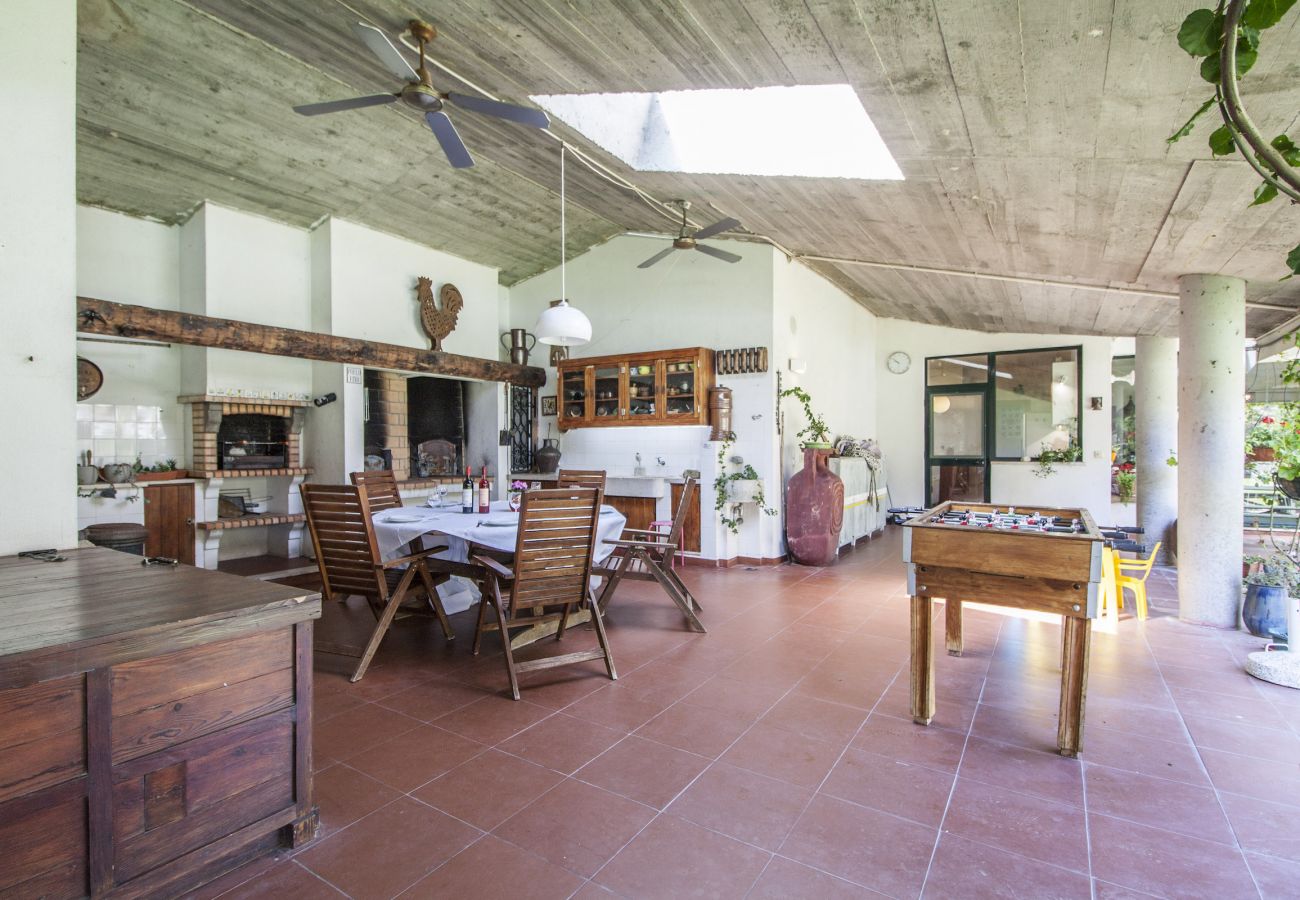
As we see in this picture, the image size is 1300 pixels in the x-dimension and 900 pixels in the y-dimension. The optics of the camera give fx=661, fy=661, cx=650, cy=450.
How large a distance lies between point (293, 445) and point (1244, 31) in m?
7.22

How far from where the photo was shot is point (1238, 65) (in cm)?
119

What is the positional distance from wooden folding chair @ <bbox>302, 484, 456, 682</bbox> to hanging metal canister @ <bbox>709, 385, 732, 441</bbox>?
348 centimetres

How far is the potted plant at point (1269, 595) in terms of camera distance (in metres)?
4.08

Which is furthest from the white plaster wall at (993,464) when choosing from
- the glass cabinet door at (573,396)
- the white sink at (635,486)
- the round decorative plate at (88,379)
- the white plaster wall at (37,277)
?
the white plaster wall at (37,277)

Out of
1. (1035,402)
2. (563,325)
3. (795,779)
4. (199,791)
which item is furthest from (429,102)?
(1035,402)

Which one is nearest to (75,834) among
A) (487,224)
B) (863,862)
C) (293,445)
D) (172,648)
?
(172,648)

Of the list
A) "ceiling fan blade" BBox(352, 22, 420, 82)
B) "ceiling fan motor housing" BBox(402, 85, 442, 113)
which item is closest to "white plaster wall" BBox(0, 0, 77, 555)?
"ceiling fan blade" BBox(352, 22, 420, 82)

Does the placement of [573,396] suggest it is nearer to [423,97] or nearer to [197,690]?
[423,97]

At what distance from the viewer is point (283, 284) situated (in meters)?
6.41

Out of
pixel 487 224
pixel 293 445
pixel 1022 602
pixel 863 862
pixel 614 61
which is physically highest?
pixel 487 224

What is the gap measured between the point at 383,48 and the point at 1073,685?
13.0 ft

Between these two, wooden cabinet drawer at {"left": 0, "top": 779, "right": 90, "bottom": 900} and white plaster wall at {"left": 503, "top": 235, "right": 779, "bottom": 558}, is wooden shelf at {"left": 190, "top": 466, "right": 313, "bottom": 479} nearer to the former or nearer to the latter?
white plaster wall at {"left": 503, "top": 235, "right": 779, "bottom": 558}

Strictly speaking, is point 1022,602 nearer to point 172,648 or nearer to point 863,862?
point 863,862

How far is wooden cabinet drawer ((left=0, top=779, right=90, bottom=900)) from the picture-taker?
1468 mm
